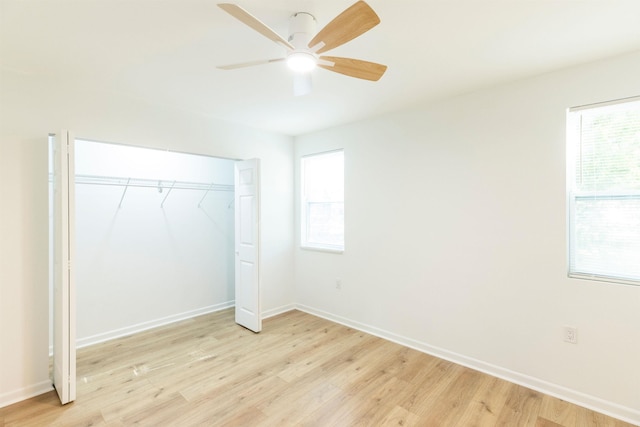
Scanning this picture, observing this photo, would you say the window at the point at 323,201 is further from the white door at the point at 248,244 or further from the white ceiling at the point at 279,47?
the white ceiling at the point at 279,47

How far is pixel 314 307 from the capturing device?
14.1 feet

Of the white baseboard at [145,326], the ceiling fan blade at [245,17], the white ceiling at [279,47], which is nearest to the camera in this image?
the ceiling fan blade at [245,17]

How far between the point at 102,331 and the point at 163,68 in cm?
289

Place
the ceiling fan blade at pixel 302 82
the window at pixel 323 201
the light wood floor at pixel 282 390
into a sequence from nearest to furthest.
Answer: the ceiling fan blade at pixel 302 82 < the light wood floor at pixel 282 390 < the window at pixel 323 201

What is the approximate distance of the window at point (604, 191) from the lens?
7.20 ft

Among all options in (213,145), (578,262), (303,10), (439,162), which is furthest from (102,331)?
(578,262)

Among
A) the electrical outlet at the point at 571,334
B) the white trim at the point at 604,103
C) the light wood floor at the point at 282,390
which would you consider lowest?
the light wood floor at the point at 282,390

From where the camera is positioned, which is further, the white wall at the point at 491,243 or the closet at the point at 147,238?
the closet at the point at 147,238

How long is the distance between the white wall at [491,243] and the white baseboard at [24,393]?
116 inches

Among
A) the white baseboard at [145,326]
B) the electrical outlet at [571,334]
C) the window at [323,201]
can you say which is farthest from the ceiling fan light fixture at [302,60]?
the white baseboard at [145,326]

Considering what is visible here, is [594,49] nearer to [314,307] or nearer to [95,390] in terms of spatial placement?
[314,307]

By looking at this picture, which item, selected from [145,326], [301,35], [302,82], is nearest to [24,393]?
[145,326]

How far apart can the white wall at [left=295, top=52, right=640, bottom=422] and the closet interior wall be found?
2.00 meters

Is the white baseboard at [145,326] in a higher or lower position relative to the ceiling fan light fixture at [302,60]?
lower
